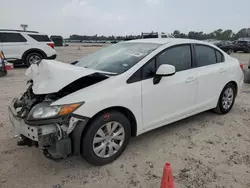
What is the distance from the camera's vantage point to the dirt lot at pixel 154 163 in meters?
2.67

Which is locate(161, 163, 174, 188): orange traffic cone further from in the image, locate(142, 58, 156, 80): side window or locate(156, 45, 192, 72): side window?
locate(156, 45, 192, 72): side window

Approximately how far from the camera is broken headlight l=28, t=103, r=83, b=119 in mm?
2545

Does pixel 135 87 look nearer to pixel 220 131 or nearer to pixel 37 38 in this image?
pixel 220 131

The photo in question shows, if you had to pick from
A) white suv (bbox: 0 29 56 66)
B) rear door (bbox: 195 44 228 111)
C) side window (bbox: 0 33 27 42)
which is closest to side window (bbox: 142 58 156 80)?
rear door (bbox: 195 44 228 111)

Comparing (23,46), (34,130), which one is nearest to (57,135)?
(34,130)

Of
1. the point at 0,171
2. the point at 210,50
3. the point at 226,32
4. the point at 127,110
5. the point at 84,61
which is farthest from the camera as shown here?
the point at 226,32

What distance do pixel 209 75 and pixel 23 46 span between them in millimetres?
9533

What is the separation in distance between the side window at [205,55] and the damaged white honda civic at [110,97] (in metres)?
0.02

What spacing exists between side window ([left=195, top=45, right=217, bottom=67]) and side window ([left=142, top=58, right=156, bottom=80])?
1085mm

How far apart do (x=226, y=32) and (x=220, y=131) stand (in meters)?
79.6

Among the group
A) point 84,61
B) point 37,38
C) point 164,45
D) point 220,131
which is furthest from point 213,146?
point 37,38

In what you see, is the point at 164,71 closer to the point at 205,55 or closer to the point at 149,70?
the point at 149,70

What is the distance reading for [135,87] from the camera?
3066mm

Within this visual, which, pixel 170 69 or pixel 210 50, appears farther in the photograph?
pixel 210 50
